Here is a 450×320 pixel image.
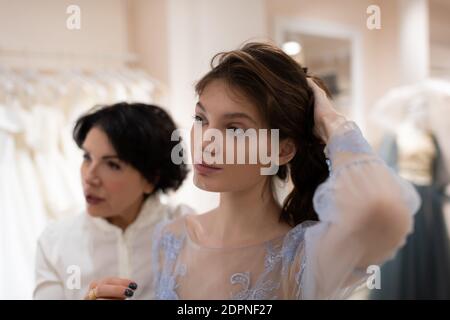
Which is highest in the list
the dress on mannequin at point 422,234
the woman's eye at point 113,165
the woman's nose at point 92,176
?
the woman's eye at point 113,165

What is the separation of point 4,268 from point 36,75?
0.55 metres

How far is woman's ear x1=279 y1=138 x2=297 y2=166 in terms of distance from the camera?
0.51 meters

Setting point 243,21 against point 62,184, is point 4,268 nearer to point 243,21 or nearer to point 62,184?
point 62,184

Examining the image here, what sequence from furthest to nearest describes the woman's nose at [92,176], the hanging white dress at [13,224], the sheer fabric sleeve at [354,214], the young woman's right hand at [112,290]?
the hanging white dress at [13,224] < the woman's nose at [92,176] < the young woman's right hand at [112,290] < the sheer fabric sleeve at [354,214]

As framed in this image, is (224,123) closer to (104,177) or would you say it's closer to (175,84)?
(104,177)

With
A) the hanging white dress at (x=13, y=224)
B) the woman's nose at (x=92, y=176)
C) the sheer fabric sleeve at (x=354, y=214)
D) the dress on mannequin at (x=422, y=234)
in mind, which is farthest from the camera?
the dress on mannequin at (x=422, y=234)

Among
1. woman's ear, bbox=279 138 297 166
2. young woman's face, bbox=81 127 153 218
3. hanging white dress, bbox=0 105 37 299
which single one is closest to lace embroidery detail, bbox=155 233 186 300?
young woman's face, bbox=81 127 153 218

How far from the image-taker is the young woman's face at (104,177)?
2.39 feet

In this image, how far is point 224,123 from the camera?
48 cm

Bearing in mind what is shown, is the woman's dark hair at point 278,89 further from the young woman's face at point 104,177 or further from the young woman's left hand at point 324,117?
the young woman's face at point 104,177

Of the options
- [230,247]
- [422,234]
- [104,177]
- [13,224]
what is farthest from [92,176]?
[422,234]

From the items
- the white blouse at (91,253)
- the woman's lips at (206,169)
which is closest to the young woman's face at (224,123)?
the woman's lips at (206,169)

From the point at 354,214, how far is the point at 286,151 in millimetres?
122
